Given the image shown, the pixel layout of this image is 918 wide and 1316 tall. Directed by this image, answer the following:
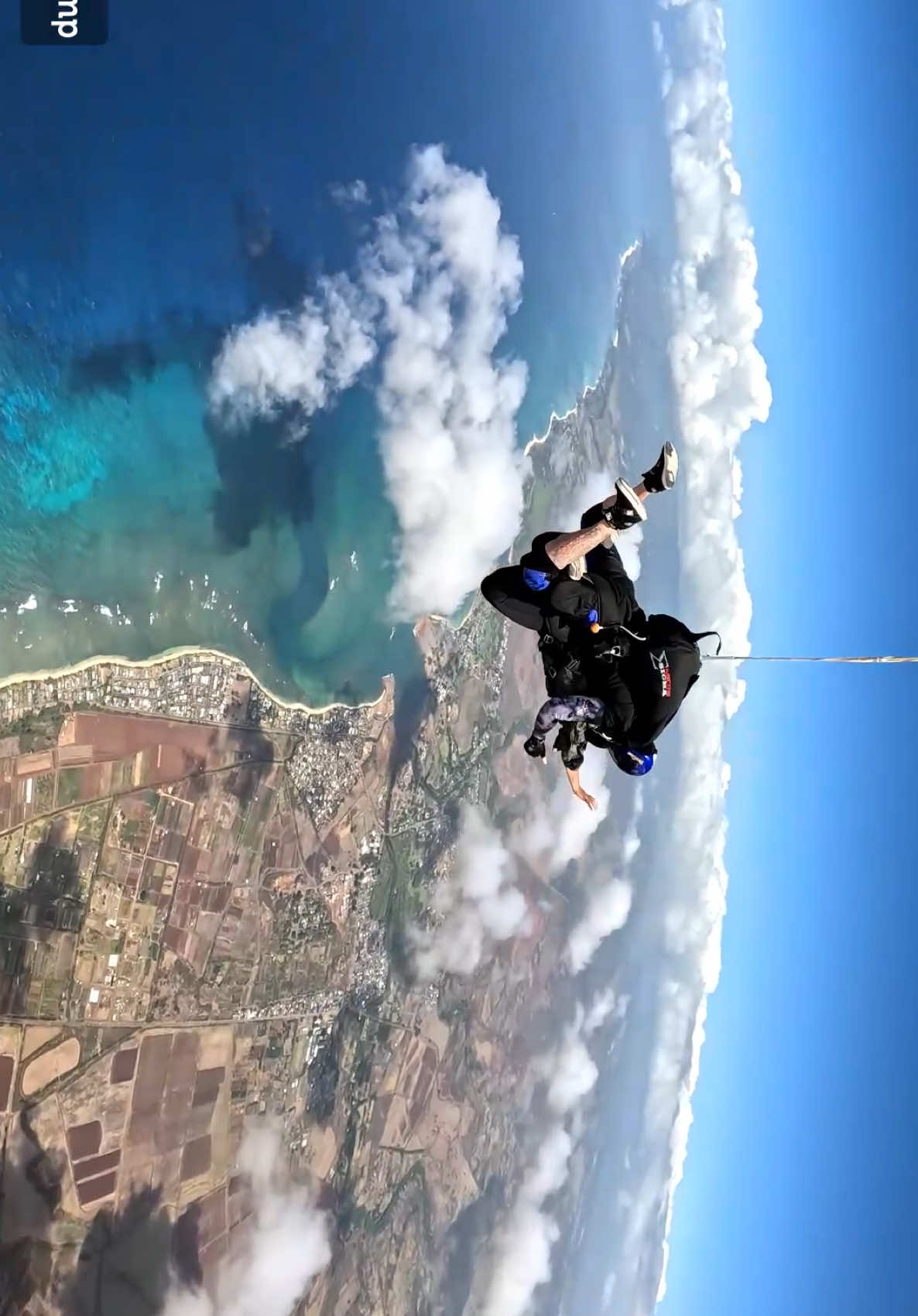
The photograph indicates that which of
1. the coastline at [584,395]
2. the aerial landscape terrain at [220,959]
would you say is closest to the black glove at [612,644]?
the aerial landscape terrain at [220,959]

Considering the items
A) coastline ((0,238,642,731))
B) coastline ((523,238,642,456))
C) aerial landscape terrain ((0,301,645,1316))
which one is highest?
coastline ((523,238,642,456))

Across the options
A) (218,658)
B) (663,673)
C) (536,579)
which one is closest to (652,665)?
(663,673)

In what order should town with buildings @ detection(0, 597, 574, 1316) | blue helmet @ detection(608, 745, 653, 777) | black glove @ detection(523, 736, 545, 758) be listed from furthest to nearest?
town with buildings @ detection(0, 597, 574, 1316), black glove @ detection(523, 736, 545, 758), blue helmet @ detection(608, 745, 653, 777)

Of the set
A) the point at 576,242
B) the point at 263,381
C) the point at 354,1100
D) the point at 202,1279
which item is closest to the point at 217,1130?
the point at 202,1279

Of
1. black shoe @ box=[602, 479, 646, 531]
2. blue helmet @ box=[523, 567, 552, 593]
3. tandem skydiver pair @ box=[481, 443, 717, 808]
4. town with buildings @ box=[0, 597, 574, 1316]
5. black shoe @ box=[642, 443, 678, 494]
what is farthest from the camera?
town with buildings @ box=[0, 597, 574, 1316]

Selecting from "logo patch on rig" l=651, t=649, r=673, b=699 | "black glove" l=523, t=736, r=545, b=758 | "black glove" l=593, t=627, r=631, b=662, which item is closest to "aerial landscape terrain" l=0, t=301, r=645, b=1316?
"black glove" l=523, t=736, r=545, b=758

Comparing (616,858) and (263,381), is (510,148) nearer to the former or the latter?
(263,381)

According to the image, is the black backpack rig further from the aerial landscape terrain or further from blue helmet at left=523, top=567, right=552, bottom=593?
the aerial landscape terrain
